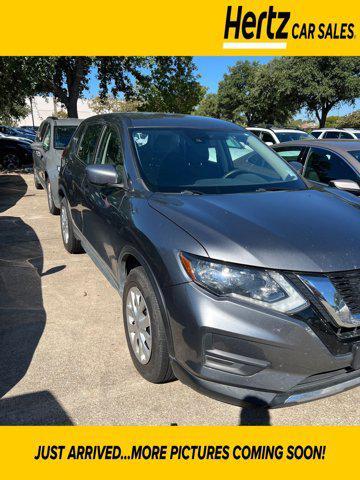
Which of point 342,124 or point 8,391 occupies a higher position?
point 342,124

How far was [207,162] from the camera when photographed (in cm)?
344

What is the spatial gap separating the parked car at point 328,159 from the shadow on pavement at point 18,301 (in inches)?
140

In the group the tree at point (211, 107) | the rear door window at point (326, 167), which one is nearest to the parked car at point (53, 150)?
the rear door window at point (326, 167)

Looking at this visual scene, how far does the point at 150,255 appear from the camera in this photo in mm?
2510

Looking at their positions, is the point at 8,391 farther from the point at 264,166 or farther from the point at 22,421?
the point at 264,166

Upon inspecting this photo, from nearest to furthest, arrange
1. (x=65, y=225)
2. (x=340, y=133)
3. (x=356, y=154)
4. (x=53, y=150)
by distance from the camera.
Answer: (x=356, y=154) → (x=65, y=225) → (x=53, y=150) → (x=340, y=133)

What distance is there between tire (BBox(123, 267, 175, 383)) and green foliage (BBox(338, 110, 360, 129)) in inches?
1559

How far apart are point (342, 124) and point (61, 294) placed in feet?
139

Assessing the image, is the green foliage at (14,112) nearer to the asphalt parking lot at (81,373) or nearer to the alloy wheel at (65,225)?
the alloy wheel at (65,225)

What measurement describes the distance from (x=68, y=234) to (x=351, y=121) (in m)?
40.4

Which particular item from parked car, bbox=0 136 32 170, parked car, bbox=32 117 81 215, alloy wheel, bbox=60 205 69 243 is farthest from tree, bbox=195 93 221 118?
alloy wheel, bbox=60 205 69 243

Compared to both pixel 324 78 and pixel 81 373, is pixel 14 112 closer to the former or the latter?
pixel 324 78

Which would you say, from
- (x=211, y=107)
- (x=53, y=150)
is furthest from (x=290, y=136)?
(x=211, y=107)

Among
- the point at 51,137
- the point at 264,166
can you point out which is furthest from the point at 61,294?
the point at 51,137
